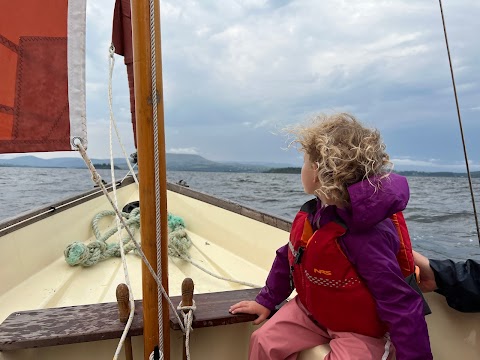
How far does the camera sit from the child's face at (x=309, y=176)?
101 centimetres

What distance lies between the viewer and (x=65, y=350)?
117 cm

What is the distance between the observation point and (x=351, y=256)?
937 mm

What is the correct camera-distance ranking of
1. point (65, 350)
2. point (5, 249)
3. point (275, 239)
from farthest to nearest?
point (275, 239), point (5, 249), point (65, 350)

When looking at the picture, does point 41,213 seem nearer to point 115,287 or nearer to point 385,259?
point 115,287

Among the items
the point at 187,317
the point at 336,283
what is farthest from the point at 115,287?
the point at 336,283

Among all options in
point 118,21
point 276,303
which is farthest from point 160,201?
point 118,21

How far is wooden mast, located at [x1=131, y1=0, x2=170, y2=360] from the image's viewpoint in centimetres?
91

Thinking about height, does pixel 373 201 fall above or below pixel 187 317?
above

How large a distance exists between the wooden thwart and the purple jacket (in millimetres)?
474

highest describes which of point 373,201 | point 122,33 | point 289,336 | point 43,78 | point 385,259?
point 122,33

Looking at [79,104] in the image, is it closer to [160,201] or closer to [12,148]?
[12,148]

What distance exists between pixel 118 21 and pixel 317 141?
127 cm

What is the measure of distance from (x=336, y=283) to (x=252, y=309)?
37cm

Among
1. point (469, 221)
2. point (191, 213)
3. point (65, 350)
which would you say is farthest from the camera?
point (469, 221)
